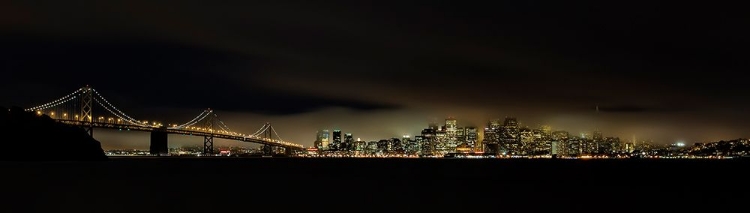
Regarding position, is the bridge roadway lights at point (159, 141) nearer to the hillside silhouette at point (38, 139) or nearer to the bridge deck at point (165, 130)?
the bridge deck at point (165, 130)

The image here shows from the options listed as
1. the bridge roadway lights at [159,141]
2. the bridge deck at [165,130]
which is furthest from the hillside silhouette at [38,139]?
the bridge roadway lights at [159,141]

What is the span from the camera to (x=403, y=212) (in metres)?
25.5

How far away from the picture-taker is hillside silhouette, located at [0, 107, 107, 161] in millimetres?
68875

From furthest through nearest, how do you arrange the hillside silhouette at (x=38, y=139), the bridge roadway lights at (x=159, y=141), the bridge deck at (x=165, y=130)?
the bridge roadway lights at (x=159, y=141) < the bridge deck at (x=165, y=130) < the hillside silhouette at (x=38, y=139)

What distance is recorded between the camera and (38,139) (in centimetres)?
7262

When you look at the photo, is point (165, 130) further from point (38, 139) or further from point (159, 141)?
point (38, 139)

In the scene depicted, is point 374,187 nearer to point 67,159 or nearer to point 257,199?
point 257,199

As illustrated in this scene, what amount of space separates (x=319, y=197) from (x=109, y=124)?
78.6 m

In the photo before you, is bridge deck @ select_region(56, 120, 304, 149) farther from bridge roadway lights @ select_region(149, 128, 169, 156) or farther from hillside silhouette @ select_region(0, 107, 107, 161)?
hillside silhouette @ select_region(0, 107, 107, 161)

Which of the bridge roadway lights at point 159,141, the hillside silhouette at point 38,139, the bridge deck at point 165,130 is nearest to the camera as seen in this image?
the hillside silhouette at point 38,139

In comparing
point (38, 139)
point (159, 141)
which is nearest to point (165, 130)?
point (159, 141)

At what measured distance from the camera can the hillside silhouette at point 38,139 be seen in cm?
6888

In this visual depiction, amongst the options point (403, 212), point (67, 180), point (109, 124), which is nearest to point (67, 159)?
Result: point (109, 124)

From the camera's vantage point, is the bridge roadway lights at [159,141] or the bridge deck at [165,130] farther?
the bridge roadway lights at [159,141]
